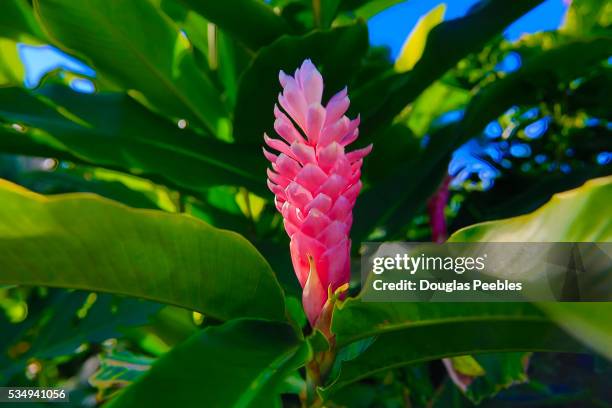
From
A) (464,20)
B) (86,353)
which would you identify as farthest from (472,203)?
(86,353)

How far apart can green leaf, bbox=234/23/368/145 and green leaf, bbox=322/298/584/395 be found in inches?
22.0

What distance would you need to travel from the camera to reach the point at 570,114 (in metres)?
1.38

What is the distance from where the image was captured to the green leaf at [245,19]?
1060 mm

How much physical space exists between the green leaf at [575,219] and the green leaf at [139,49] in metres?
A: 0.86

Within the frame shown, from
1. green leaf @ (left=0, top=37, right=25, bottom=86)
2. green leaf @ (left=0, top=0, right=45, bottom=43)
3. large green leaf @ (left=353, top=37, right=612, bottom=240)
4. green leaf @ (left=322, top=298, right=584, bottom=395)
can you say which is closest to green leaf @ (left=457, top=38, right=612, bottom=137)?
→ large green leaf @ (left=353, top=37, right=612, bottom=240)

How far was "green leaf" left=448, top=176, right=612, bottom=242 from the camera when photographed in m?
0.46

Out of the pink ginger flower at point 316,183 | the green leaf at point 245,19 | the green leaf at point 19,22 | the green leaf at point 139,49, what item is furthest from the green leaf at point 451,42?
the green leaf at point 19,22

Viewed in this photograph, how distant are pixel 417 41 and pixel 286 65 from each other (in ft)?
1.45

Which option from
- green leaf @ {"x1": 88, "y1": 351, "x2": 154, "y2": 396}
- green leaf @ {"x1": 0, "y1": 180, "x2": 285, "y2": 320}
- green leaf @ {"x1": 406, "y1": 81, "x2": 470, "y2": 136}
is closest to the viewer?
green leaf @ {"x1": 0, "y1": 180, "x2": 285, "y2": 320}

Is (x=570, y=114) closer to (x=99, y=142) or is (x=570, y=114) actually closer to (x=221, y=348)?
(x=99, y=142)

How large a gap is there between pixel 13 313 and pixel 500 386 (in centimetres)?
128

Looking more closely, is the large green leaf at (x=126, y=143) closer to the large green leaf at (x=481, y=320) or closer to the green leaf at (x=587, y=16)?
the large green leaf at (x=481, y=320)

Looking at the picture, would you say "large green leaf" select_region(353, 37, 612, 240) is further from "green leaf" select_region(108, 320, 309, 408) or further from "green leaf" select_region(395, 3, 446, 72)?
"green leaf" select_region(108, 320, 309, 408)
